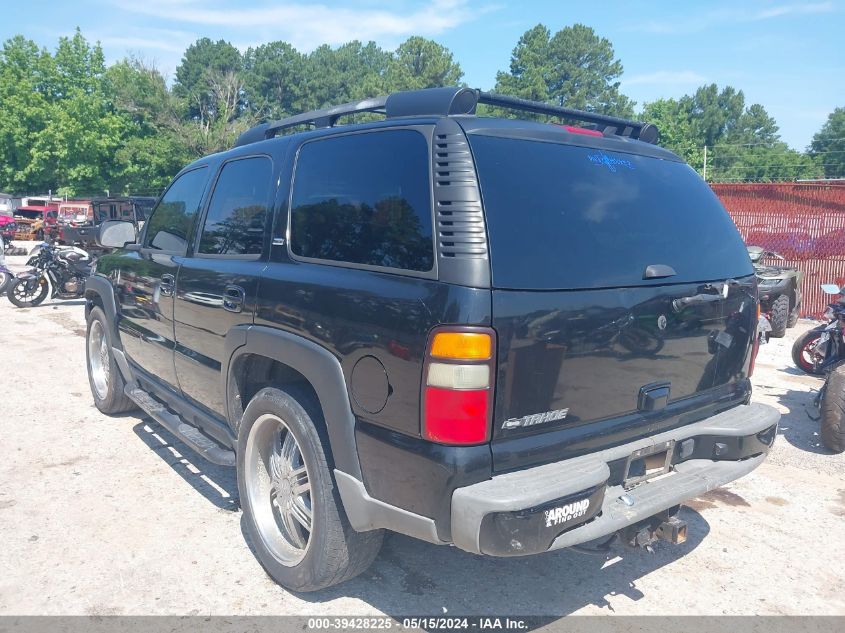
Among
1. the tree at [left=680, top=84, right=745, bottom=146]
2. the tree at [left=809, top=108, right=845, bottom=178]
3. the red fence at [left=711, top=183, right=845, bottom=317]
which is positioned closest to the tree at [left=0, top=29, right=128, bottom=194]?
the red fence at [left=711, top=183, right=845, bottom=317]

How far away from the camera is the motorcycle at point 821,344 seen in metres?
6.25

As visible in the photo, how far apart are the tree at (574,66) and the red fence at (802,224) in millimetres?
53750

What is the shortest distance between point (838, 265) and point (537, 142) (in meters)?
10.9

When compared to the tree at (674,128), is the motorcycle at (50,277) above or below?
below

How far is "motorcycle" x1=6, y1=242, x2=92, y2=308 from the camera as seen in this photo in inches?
480

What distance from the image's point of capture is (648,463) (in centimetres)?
287

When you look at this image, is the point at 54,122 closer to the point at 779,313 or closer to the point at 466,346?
the point at 779,313

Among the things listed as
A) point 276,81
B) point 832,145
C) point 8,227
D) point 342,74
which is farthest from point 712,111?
point 8,227

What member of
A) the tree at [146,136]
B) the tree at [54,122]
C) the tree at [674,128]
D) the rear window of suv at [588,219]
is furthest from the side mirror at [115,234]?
the tree at [674,128]

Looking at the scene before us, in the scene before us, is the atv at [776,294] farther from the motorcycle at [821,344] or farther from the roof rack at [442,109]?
the roof rack at [442,109]

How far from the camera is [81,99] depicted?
4200 cm

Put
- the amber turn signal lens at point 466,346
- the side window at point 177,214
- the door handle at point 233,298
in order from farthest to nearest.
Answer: the side window at point 177,214, the door handle at point 233,298, the amber turn signal lens at point 466,346

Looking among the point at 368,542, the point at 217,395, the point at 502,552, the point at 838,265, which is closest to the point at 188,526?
the point at 217,395

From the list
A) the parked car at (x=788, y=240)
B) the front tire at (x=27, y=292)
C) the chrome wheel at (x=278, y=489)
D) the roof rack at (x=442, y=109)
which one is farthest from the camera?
the front tire at (x=27, y=292)
